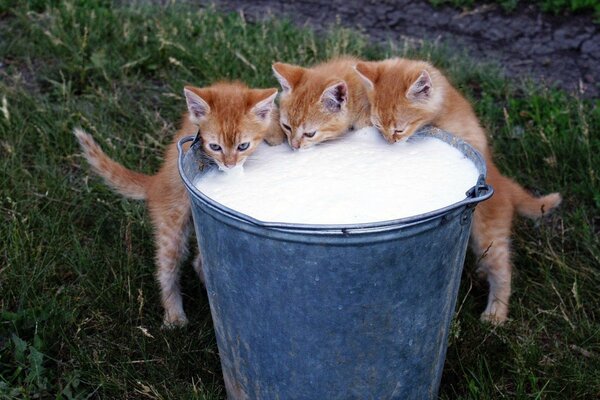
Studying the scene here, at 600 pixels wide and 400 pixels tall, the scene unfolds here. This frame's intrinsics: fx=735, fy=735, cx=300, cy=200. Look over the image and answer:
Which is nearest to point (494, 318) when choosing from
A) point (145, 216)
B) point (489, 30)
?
point (145, 216)

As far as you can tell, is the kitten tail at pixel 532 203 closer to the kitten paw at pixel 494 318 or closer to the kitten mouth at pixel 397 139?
the kitten paw at pixel 494 318

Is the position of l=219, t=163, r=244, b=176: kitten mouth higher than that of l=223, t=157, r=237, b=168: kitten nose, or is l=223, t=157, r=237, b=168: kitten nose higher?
l=223, t=157, r=237, b=168: kitten nose

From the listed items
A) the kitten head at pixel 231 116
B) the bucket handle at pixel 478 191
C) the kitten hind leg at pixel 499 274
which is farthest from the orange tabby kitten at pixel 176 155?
the kitten hind leg at pixel 499 274

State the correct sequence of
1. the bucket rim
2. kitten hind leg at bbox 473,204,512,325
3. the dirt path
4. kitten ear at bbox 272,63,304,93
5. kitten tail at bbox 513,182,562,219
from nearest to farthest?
the bucket rim < kitten ear at bbox 272,63,304,93 < kitten hind leg at bbox 473,204,512,325 < kitten tail at bbox 513,182,562,219 < the dirt path

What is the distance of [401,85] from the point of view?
3076mm

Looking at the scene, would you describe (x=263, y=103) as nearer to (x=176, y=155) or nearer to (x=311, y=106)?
(x=311, y=106)

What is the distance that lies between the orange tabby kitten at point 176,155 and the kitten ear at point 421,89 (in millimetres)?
569

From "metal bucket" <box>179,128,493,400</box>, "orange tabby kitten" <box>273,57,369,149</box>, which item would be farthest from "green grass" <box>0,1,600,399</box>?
"orange tabby kitten" <box>273,57,369,149</box>

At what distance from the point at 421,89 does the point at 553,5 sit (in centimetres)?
302

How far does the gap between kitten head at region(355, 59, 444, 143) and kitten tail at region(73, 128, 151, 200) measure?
44.5 inches

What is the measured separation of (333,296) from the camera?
2.16 meters

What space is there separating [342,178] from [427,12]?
3.76 m

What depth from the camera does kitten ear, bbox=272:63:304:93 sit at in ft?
10.1

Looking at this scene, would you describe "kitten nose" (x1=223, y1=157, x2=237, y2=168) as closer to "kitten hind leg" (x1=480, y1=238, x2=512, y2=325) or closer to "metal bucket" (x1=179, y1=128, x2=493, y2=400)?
"metal bucket" (x1=179, y1=128, x2=493, y2=400)
